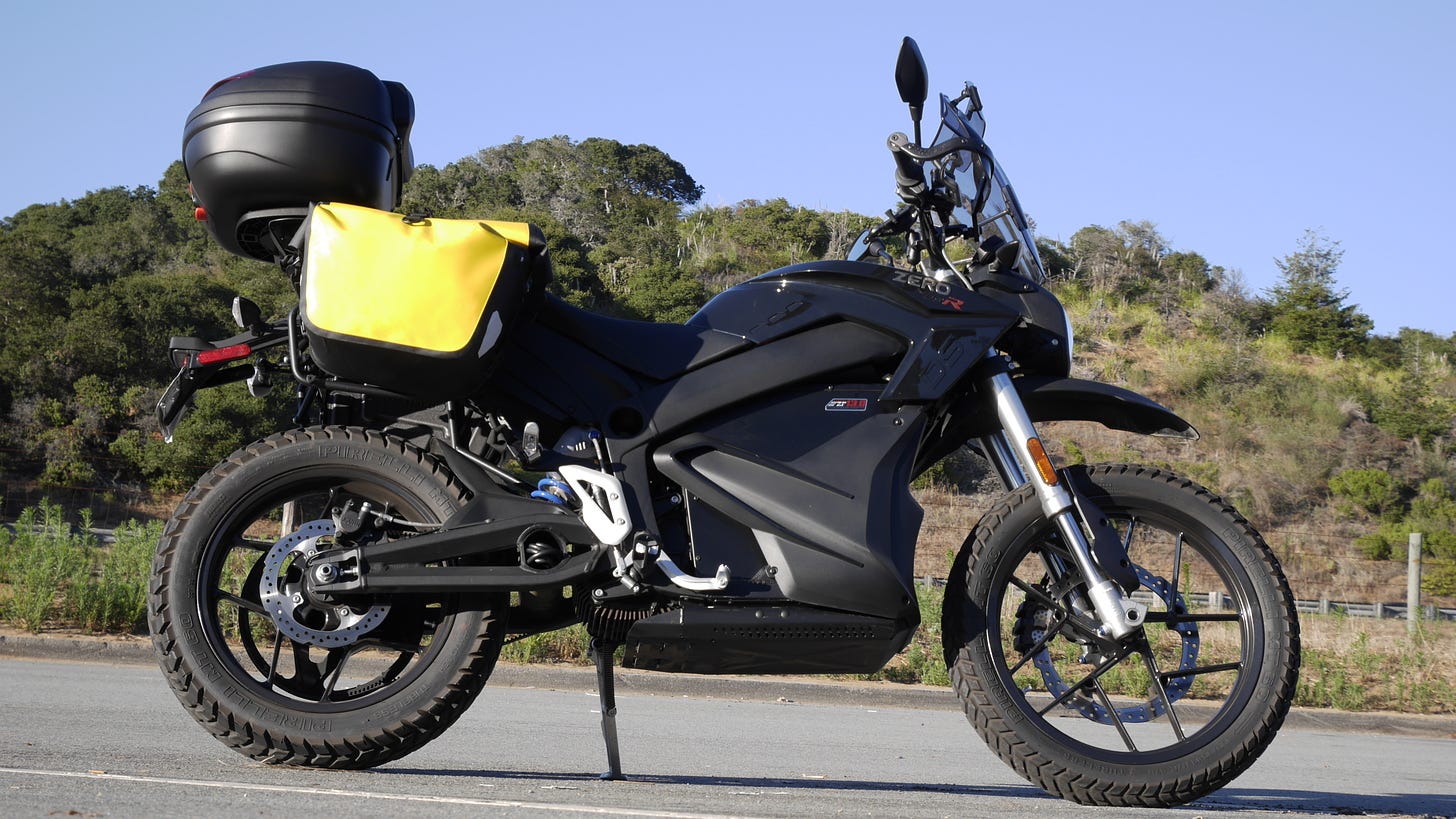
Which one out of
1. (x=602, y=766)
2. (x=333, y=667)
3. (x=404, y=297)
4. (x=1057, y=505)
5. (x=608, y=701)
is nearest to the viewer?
(x=404, y=297)

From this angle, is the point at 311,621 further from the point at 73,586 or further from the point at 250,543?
the point at 73,586

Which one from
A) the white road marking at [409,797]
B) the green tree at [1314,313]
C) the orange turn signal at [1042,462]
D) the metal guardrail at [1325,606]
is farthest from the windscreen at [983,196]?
the green tree at [1314,313]

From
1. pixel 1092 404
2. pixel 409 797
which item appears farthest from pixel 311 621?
pixel 1092 404

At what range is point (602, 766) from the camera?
16.1ft

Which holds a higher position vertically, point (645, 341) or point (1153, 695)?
point (645, 341)

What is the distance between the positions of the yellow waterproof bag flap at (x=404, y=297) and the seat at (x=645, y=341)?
→ 0.81ft

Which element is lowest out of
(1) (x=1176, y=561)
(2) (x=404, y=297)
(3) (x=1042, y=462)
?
(1) (x=1176, y=561)

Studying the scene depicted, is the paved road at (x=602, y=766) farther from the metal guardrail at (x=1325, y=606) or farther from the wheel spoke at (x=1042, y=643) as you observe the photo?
the metal guardrail at (x=1325, y=606)

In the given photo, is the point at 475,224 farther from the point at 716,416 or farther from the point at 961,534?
the point at 961,534

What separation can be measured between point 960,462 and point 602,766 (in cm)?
2779

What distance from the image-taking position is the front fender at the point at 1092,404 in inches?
139

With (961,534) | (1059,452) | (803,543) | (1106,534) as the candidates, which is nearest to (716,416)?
(803,543)

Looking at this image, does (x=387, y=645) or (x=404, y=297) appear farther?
(x=387, y=645)

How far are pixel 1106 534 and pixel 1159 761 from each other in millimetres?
626
